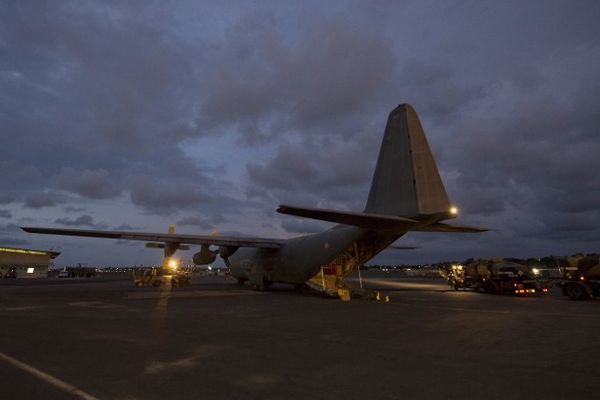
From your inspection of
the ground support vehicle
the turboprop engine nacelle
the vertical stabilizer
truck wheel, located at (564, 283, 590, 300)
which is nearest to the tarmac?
the vertical stabilizer

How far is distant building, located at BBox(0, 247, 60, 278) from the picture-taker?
274ft

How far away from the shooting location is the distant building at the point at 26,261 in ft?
274

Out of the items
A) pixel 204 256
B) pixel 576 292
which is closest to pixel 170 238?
pixel 204 256

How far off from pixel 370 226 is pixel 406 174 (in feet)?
9.85

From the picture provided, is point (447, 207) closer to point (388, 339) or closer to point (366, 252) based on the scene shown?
point (366, 252)

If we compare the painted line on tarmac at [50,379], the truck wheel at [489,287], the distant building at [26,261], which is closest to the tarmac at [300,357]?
the painted line on tarmac at [50,379]

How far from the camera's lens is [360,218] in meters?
17.2

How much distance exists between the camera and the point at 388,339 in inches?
379

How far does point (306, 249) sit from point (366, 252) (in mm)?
4208

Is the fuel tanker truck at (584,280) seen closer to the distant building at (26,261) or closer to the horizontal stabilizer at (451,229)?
the horizontal stabilizer at (451,229)

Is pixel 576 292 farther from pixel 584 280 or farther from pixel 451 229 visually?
pixel 451 229

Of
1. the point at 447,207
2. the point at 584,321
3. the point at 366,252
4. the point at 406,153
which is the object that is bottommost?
the point at 584,321

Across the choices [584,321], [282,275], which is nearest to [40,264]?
[282,275]

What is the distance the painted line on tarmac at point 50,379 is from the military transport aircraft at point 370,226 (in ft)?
28.8
